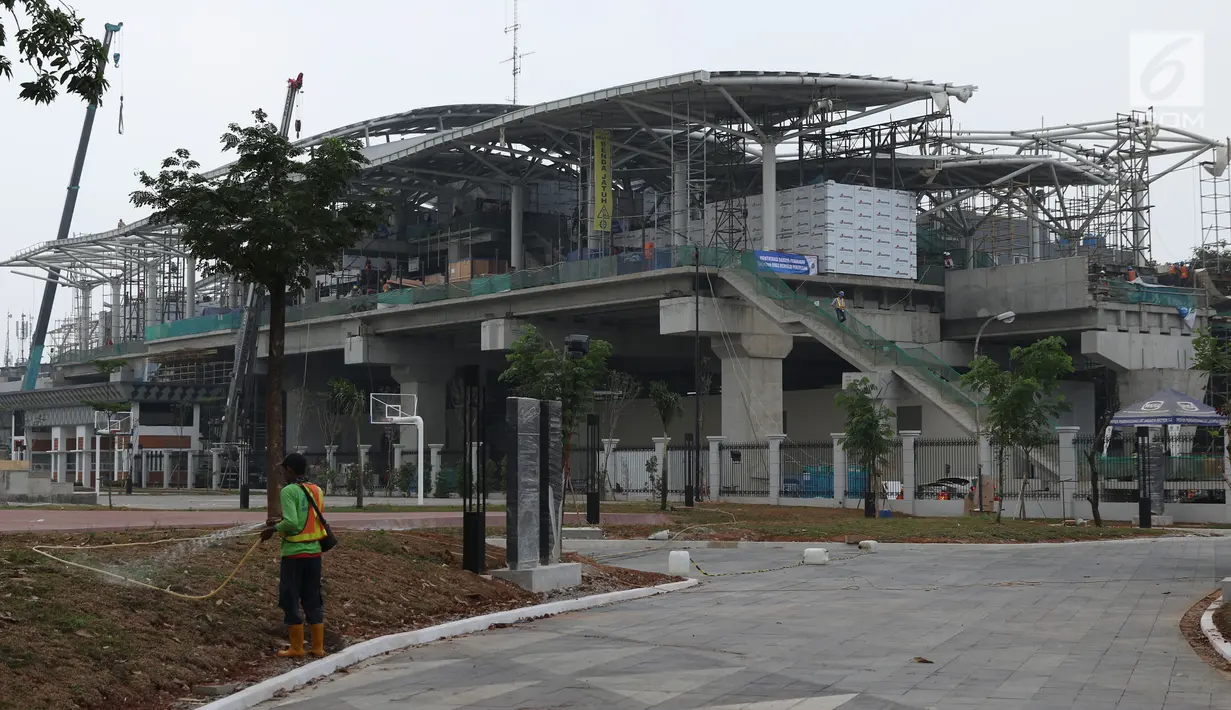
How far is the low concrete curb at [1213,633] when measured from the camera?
1249cm

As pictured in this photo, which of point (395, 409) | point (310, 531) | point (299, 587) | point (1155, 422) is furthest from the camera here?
point (395, 409)

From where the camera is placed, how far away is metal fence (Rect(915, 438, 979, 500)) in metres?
44.8

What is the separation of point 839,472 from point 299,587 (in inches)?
1461

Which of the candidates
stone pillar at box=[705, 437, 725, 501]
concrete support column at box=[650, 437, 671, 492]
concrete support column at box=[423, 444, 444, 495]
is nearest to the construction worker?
concrete support column at box=[650, 437, 671, 492]

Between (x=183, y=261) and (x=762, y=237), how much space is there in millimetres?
58483

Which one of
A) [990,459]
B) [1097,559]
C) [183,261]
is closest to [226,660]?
[1097,559]

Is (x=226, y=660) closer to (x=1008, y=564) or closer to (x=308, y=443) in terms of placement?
(x=1008, y=564)

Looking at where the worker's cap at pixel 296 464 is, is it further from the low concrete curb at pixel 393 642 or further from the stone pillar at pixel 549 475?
the stone pillar at pixel 549 475

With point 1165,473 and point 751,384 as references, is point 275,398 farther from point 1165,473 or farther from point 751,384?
point 751,384

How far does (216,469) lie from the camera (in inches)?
2995

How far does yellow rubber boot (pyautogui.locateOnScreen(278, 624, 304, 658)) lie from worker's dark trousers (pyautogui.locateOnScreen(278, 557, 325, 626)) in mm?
47

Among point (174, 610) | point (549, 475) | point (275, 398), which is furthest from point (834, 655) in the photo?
point (275, 398)

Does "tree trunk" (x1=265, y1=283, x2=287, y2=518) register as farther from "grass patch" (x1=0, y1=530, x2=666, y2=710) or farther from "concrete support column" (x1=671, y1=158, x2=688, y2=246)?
"concrete support column" (x1=671, y1=158, x2=688, y2=246)

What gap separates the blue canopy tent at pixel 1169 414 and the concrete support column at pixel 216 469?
4867cm
